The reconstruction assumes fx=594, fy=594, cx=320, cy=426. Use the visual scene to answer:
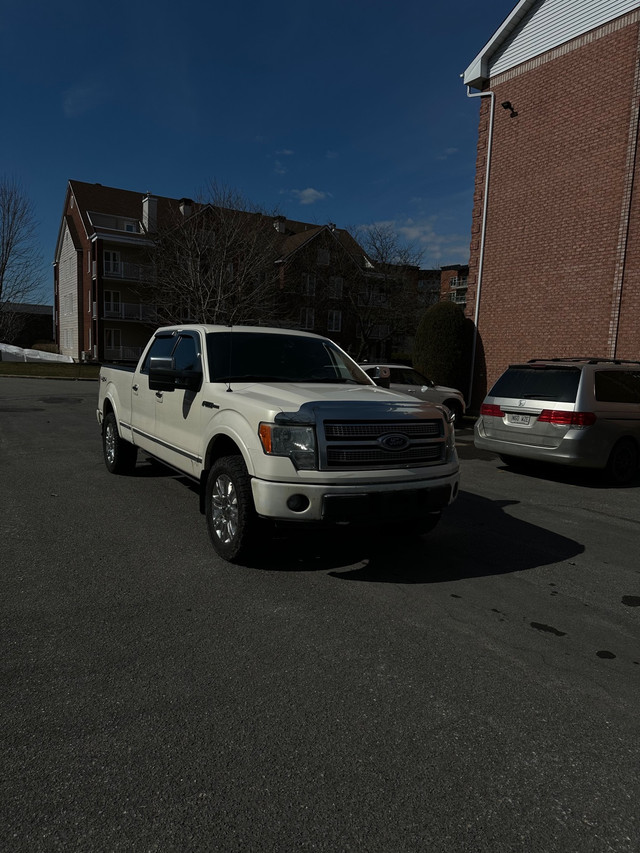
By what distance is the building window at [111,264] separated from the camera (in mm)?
40438

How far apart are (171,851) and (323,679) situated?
1182 mm

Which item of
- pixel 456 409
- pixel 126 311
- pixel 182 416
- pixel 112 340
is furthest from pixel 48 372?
pixel 182 416

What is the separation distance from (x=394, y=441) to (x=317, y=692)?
6.61ft

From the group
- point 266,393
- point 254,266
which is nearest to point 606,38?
point 266,393

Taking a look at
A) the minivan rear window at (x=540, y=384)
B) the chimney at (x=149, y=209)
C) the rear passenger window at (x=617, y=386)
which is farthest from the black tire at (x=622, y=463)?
the chimney at (x=149, y=209)

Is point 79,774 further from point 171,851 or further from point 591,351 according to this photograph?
point 591,351

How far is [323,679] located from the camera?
9.81 feet

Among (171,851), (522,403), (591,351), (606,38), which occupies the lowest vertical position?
(171,851)

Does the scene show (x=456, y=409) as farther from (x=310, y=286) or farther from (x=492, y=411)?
(x=310, y=286)

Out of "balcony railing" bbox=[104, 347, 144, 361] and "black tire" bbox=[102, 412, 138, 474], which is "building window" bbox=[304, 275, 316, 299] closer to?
"balcony railing" bbox=[104, 347, 144, 361]

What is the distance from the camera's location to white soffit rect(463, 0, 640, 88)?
13.7 m

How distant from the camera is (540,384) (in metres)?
8.69

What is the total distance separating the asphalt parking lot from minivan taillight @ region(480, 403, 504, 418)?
374 cm

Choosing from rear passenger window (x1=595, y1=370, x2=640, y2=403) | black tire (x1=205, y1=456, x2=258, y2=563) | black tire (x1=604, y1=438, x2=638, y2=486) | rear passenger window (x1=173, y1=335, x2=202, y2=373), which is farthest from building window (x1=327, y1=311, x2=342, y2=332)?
black tire (x1=205, y1=456, x2=258, y2=563)
